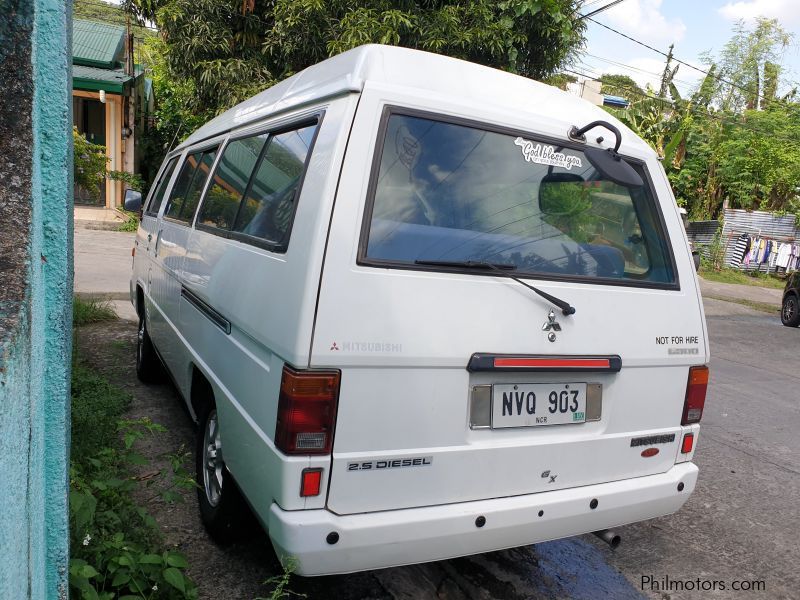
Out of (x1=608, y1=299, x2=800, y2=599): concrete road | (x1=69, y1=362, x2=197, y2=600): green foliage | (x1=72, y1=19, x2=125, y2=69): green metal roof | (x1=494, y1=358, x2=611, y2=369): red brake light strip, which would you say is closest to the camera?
(x1=69, y1=362, x2=197, y2=600): green foliage

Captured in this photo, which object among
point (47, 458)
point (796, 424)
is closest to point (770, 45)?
point (796, 424)

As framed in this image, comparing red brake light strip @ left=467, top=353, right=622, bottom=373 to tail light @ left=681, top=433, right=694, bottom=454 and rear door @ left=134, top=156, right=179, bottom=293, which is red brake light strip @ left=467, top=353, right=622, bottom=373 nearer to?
tail light @ left=681, top=433, right=694, bottom=454

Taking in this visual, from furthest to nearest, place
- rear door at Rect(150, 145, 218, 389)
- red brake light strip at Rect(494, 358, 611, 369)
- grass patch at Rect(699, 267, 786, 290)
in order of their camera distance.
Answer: grass patch at Rect(699, 267, 786, 290) → rear door at Rect(150, 145, 218, 389) → red brake light strip at Rect(494, 358, 611, 369)

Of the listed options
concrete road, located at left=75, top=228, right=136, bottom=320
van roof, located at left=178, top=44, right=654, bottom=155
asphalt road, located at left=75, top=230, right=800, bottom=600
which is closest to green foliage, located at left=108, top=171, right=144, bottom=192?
concrete road, located at left=75, top=228, right=136, bottom=320

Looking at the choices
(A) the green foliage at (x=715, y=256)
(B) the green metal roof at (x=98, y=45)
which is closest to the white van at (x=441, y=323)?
(B) the green metal roof at (x=98, y=45)

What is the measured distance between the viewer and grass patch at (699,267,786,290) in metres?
20.4

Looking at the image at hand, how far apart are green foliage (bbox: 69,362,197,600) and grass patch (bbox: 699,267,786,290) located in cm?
2049

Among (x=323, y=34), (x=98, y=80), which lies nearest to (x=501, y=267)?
(x=323, y=34)

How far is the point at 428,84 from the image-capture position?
233cm

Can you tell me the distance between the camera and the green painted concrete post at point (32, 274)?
1.13 m

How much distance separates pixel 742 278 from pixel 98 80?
19.4 m

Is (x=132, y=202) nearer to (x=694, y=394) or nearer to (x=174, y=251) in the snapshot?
(x=174, y=251)

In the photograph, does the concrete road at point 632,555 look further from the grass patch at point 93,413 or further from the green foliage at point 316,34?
the green foliage at point 316,34

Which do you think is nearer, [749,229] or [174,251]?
[174,251]
